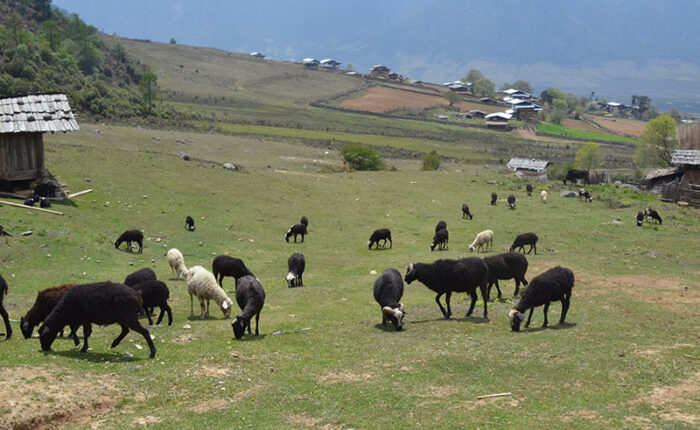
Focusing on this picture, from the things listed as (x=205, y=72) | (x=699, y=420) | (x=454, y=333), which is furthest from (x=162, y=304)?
(x=205, y=72)

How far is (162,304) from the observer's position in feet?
60.0

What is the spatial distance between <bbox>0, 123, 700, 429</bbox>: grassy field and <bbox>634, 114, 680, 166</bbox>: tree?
34742 millimetres

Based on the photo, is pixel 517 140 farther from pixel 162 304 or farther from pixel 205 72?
pixel 162 304

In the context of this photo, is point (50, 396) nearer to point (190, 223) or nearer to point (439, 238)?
point (190, 223)

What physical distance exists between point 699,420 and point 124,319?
12.3 meters

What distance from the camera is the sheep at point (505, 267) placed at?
21.6 metres

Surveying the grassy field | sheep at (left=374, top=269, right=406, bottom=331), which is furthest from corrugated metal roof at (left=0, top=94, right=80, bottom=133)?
sheep at (left=374, top=269, right=406, bottom=331)

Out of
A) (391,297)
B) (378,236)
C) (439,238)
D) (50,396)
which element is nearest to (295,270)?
(391,297)

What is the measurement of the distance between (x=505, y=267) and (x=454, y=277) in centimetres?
316

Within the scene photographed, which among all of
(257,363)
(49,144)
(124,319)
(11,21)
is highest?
(11,21)

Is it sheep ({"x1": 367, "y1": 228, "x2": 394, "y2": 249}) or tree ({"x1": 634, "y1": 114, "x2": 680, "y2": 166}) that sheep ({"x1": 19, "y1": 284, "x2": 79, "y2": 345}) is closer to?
sheep ({"x1": 367, "y1": 228, "x2": 394, "y2": 249})

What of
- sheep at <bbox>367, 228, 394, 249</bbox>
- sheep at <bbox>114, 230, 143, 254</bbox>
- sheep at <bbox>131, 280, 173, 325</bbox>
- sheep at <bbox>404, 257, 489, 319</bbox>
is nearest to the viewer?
sheep at <bbox>131, 280, 173, 325</bbox>

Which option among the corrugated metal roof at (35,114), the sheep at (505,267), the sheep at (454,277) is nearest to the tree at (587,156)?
the sheep at (505,267)

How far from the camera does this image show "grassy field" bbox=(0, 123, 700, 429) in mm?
11867
